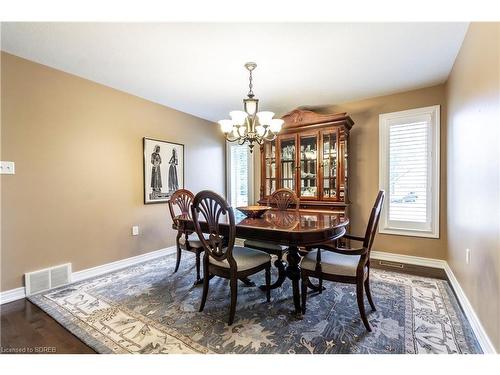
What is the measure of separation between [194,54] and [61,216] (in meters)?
2.21

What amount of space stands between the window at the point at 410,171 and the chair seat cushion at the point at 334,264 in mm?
1692

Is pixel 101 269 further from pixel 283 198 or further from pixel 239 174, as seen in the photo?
pixel 239 174

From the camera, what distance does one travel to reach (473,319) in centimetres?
176

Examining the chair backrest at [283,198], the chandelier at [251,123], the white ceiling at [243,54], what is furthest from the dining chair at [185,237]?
the white ceiling at [243,54]

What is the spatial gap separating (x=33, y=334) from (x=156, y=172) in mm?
2231

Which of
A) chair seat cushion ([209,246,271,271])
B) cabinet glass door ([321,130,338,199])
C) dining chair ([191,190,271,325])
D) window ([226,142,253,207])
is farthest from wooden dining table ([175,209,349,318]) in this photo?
window ([226,142,253,207])

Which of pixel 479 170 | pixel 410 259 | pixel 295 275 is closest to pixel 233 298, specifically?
pixel 295 275

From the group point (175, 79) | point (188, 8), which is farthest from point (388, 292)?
point (175, 79)

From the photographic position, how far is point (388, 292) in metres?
2.33

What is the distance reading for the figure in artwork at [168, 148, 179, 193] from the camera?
3.75 meters

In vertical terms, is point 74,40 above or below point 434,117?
above

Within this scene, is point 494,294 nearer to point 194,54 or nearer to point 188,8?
point 188,8

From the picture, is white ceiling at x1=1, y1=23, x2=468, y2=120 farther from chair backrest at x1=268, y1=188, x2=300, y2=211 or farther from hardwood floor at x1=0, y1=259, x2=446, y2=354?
hardwood floor at x1=0, y1=259, x2=446, y2=354

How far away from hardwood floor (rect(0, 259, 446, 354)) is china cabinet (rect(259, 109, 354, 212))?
106 inches
